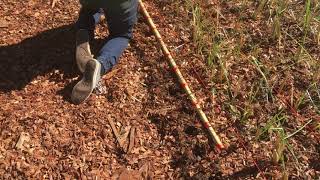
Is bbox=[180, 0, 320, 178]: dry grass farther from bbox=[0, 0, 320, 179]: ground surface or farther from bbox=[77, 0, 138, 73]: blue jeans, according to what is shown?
bbox=[77, 0, 138, 73]: blue jeans

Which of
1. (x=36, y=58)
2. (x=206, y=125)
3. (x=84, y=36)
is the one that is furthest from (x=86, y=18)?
(x=206, y=125)

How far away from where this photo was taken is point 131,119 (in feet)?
10.6

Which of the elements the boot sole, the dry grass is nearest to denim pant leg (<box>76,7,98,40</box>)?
the boot sole

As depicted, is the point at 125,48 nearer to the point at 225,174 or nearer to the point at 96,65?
the point at 96,65

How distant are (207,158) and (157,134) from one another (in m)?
0.41

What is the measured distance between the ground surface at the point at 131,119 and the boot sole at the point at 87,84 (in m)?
0.09

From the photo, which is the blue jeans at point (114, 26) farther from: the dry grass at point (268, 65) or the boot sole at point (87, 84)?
the dry grass at point (268, 65)

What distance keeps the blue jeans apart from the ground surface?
173 mm

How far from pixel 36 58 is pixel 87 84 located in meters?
0.66

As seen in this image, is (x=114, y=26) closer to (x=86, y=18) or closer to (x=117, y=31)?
(x=117, y=31)

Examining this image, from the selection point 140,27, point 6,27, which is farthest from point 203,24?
point 6,27

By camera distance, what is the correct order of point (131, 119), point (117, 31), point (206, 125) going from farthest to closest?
point (117, 31) → point (131, 119) → point (206, 125)

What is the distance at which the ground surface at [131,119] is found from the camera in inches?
116

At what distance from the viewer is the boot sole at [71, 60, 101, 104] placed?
3.18 m
